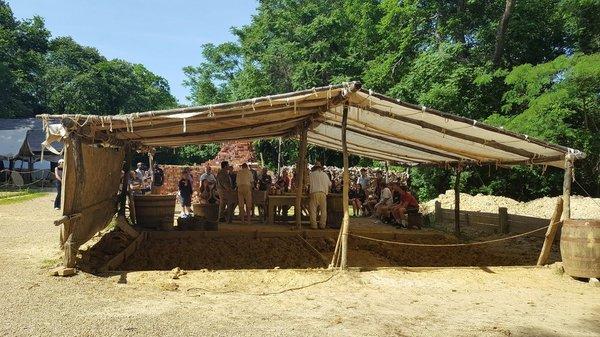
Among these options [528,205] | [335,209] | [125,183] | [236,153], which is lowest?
[528,205]

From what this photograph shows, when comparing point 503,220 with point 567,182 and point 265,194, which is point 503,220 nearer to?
point 567,182

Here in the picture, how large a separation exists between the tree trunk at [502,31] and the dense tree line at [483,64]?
0.04 metres

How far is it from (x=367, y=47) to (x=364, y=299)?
75.0 ft

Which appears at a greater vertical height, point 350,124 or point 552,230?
point 350,124

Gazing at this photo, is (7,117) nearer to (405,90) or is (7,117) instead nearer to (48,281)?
(405,90)

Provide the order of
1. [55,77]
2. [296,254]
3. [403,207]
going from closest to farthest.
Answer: [296,254] → [403,207] → [55,77]

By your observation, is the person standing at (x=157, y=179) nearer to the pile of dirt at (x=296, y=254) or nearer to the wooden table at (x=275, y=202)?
the wooden table at (x=275, y=202)

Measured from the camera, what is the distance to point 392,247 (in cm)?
969

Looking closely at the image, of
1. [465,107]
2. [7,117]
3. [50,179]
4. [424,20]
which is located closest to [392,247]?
[465,107]

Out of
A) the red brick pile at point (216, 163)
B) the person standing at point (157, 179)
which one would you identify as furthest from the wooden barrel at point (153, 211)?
the red brick pile at point (216, 163)

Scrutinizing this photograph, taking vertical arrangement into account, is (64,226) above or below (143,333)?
above

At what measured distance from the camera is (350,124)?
8781 millimetres

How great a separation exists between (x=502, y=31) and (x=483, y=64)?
1.53 meters

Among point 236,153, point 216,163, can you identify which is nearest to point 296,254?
point 216,163
